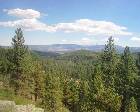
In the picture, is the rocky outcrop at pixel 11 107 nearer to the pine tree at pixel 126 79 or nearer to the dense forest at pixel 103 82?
the dense forest at pixel 103 82

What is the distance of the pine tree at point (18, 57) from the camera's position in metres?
72.9

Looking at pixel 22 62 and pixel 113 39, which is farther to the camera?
pixel 22 62

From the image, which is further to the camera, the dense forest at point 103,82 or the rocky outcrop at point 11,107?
the dense forest at point 103,82

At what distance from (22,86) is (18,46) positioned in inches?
424

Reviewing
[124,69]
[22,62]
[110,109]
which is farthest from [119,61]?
[22,62]

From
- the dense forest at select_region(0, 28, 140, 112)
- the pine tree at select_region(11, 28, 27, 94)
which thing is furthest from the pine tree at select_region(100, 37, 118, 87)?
the pine tree at select_region(11, 28, 27, 94)

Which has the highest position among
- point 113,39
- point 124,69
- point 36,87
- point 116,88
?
point 113,39

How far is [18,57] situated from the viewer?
239ft

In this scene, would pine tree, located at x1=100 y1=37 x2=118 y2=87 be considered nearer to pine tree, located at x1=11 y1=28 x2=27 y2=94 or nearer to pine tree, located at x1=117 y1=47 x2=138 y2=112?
pine tree, located at x1=117 y1=47 x2=138 y2=112

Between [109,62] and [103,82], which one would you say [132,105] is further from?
[109,62]

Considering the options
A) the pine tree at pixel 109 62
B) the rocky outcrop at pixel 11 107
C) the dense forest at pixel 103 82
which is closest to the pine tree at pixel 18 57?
the dense forest at pixel 103 82

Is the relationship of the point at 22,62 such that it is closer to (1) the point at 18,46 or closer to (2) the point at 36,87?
(1) the point at 18,46

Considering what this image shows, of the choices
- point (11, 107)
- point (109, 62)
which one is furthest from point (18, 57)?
point (11, 107)

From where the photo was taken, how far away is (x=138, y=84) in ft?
188
